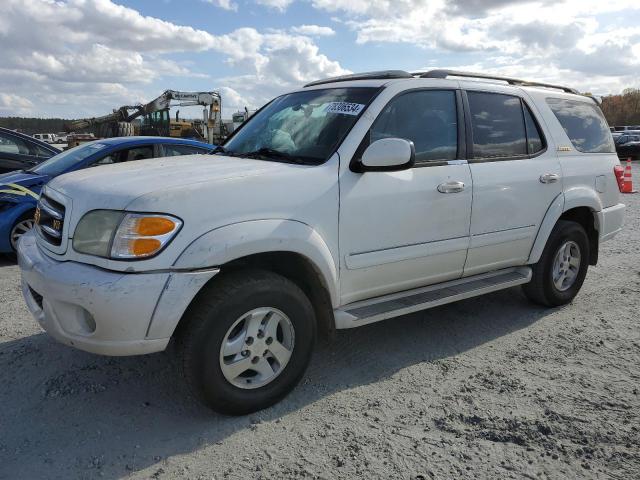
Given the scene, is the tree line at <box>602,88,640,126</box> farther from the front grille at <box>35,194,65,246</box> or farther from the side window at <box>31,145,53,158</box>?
the front grille at <box>35,194,65,246</box>

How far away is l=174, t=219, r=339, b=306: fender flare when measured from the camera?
9.02 feet

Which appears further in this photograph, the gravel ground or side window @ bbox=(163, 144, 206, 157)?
side window @ bbox=(163, 144, 206, 157)

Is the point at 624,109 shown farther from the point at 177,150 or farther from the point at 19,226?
the point at 19,226

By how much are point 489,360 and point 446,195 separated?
1226 mm

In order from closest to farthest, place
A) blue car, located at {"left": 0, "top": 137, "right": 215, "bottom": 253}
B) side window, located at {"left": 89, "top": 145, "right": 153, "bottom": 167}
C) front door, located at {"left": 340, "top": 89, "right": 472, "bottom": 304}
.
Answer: front door, located at {"left": 340, "top": 89, "right": 472, "bottom": 304} < blue car, located at {"left": 0, "top": 137, "right": 215, "bottom": 253} < side window, located at {"left": 89, "top": 145, "right": 153, "bottom": 167}

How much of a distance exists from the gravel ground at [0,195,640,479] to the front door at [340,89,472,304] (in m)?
0.62

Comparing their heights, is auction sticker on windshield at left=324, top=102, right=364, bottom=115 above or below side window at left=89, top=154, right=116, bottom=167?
above

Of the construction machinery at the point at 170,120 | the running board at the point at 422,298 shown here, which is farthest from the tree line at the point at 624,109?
the running board at the point at 422,298

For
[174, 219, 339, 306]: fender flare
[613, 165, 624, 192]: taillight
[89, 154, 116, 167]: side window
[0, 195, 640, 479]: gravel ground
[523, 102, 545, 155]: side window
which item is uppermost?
[523, 102, 545, 155]: side window

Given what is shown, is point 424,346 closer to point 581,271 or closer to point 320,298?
point 320,298

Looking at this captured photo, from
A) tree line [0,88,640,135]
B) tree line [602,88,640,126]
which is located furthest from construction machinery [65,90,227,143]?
tree line [602,88,640,126]

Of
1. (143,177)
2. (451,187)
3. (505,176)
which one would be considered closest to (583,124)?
(505,176)

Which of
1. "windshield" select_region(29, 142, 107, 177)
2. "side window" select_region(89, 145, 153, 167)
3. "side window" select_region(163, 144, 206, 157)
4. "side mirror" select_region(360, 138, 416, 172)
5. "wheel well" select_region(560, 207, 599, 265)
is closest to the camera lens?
"side mirror" select_region(360, 138, 416, 172)

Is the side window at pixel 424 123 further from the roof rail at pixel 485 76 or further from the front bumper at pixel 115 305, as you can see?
the front bumper at pixel 115 305
